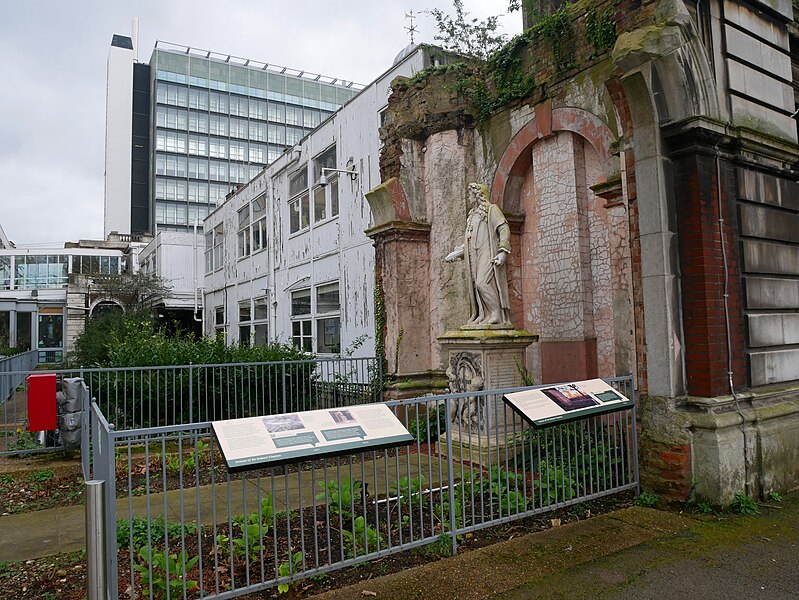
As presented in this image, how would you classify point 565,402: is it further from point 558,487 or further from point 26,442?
point 26,442

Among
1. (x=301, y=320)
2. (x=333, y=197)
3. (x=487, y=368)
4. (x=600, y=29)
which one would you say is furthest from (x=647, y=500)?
(x=301, y=320)

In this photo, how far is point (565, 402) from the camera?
216 inches

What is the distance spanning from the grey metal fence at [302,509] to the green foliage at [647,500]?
0.18m

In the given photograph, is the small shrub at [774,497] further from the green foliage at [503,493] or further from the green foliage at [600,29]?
the green foliage at [600,29]

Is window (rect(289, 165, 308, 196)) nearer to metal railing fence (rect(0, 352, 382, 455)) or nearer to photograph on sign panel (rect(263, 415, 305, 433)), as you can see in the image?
metal railing fence (rect(0, 352, 382, 455))

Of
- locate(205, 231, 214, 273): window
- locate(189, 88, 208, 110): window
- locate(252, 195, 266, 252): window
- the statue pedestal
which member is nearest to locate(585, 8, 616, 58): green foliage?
the statue pedestal

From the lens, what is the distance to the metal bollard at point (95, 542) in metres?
2.99

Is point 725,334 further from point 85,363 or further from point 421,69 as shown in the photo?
point 85,363

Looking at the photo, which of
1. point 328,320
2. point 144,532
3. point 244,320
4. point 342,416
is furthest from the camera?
point 244,320

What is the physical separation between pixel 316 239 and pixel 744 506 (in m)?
12.5

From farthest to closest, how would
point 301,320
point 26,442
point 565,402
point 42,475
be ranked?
point 301,320 → point 26,442 → point 42,475 → point 565,402

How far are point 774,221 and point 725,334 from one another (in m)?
1.76

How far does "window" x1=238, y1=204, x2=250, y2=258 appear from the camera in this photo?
73.5 ft

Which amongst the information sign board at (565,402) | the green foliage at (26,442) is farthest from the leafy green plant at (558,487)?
the green foliage at (26,442)
